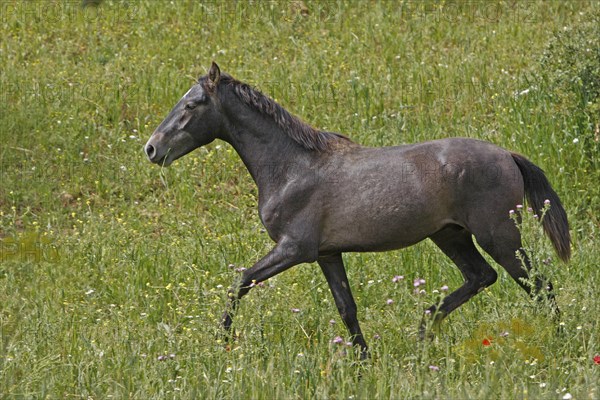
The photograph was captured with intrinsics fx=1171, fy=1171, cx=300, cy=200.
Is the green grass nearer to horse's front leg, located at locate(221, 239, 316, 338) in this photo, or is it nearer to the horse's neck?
horse's front leg, located at locate(221, 239, 316, 338)

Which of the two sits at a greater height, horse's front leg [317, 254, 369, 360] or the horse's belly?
the horse's belly

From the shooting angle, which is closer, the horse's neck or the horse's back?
the horse's back

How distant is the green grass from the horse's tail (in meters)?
0.32

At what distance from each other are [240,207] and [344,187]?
3348 millimetres

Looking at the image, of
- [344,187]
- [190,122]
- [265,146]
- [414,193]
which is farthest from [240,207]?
[414,193]

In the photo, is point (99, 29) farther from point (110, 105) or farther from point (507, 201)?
point (507, 201)

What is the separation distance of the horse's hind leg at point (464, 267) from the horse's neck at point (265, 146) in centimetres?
104

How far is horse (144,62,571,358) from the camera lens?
7.13 metres

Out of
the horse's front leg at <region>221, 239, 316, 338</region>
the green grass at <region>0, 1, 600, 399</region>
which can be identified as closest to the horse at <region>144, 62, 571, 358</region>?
the horse's front leg at <region>221, 239, 316, 338</region>

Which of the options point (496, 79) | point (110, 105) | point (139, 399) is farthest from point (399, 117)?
point (139, 399)

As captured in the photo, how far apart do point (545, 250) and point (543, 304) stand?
0.45 meters

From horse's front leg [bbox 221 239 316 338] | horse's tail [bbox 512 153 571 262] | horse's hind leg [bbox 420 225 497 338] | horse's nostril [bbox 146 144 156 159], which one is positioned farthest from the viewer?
horse's hind leg [bbox 420 225 497 338]

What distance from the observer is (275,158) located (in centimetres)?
736

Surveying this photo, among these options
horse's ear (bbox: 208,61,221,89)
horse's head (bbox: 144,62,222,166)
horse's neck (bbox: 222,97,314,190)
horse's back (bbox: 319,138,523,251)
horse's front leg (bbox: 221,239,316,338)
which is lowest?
horse's front leg (bbox: 221,239,316,338)
